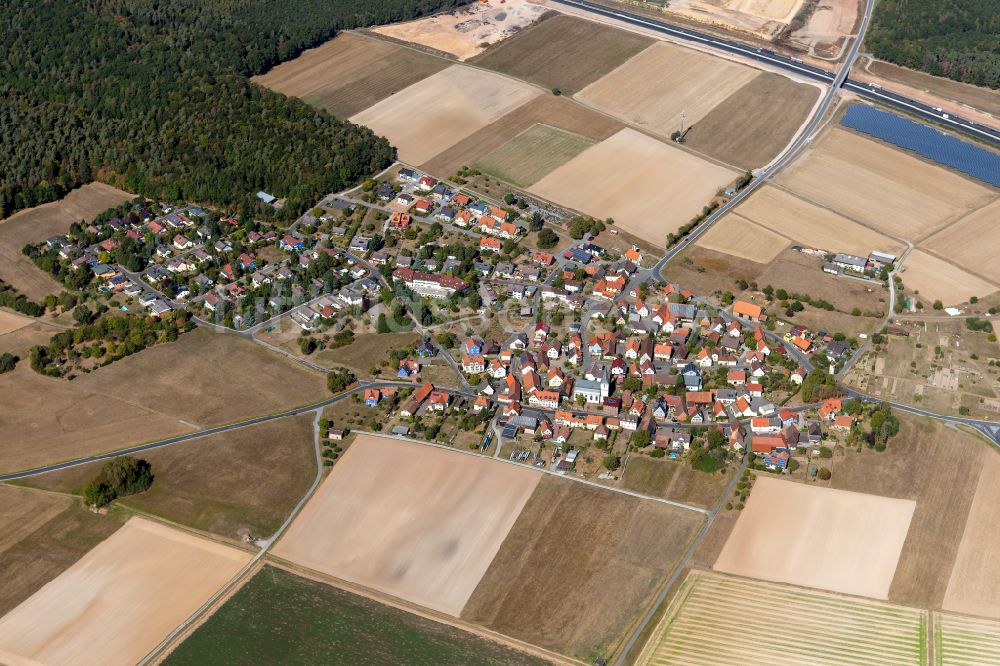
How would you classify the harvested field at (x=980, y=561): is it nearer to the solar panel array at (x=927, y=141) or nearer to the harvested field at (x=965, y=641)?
the harvested field at (x=965, y=641)

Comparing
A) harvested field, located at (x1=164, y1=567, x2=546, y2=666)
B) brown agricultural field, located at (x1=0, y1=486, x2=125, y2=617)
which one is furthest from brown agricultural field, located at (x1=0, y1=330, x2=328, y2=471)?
harvested field, located at (x1=164, y1=567, x2=546, y2=666)

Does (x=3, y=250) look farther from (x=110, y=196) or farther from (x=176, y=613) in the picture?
(x=176, y=613)

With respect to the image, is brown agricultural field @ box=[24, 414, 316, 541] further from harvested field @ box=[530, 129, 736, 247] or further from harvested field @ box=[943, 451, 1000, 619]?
harvested field @ box=[943, 451, 1000, 619]

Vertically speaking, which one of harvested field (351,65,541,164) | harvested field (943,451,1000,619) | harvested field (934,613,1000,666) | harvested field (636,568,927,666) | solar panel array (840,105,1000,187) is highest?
solar panel array (840,105,1000,187)

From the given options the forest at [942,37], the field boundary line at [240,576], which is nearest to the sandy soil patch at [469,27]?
the forest at [942,37]

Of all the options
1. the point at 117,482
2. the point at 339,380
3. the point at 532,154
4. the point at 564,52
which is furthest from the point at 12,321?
the point at 564,52

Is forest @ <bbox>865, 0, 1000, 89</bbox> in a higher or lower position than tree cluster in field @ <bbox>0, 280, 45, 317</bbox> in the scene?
higher
